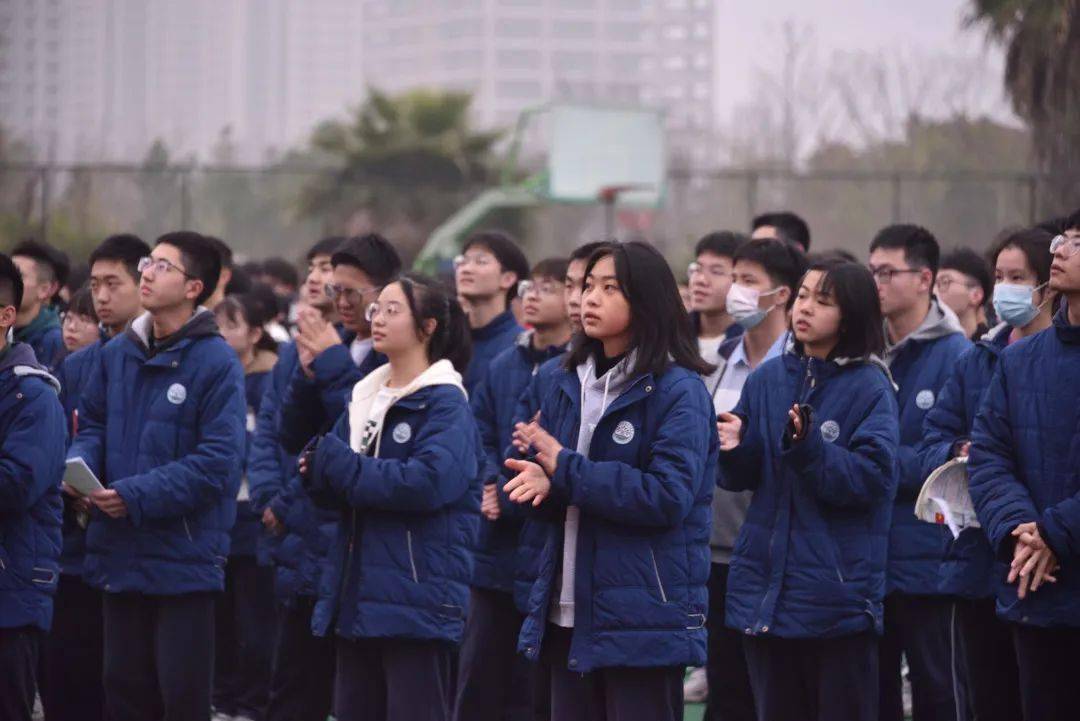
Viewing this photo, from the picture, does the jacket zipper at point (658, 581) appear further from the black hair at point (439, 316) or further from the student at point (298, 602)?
the student at point (298, 602)

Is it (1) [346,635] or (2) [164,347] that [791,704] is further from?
(2) [164,347]

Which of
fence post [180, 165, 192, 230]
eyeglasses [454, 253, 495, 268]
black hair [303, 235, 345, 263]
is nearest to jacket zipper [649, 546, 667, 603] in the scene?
eyeglasses [454, 253, 495, 268]

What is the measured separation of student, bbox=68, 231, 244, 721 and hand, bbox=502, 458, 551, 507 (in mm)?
1785

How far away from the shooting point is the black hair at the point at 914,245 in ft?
25.1

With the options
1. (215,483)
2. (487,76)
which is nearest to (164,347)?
(215,483)

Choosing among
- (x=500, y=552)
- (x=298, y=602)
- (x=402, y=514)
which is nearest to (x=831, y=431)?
(x=402, y=514)

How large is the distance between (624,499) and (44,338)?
13.4 feet

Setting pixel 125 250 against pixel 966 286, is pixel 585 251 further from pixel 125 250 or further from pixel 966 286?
pixel 966 286

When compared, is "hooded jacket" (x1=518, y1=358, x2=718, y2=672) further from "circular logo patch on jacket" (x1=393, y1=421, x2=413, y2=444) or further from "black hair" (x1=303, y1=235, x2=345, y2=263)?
"black hair" (x1=303, y1=235, x2=345, y2=263)

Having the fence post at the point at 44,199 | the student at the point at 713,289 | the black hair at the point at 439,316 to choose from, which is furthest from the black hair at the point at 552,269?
the fence post at the point at 44,199

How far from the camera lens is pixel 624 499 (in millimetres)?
5465

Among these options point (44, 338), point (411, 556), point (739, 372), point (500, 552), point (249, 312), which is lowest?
point (500, 552)

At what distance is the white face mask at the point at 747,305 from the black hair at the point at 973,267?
158cm

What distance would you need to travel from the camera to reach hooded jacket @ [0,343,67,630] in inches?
245
